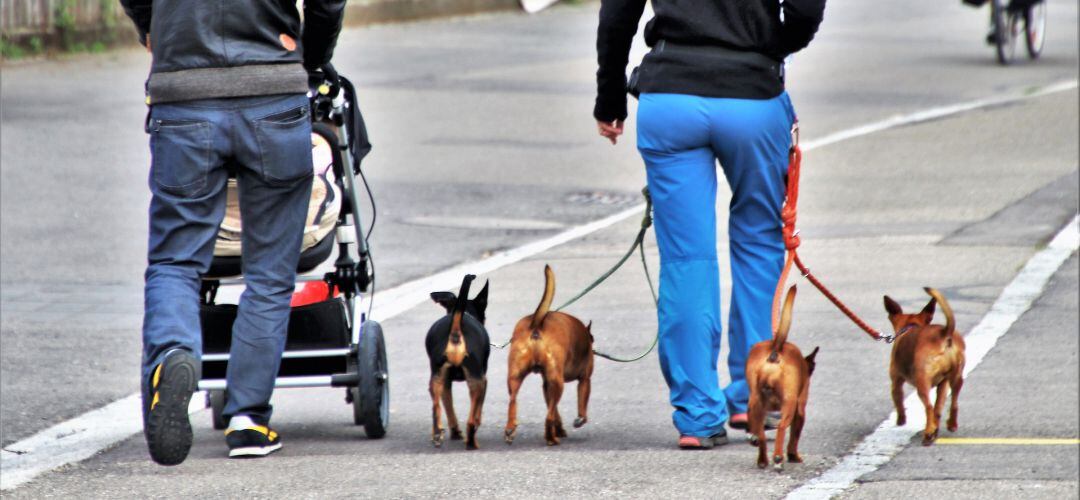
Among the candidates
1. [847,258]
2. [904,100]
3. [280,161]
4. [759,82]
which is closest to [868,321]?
[847,258]

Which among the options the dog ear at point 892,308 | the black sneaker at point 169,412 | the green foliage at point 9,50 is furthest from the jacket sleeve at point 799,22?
the green foliage at point 9,50

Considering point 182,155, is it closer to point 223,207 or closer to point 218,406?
point 223,207

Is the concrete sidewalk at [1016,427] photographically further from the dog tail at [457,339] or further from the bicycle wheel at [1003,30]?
the bicycle wheel at [1003,30]

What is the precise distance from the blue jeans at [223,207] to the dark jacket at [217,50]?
0.15ft

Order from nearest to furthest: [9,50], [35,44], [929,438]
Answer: [929,438]
[9,50]
[35,44]

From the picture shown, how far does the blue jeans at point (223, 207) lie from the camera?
17.2 ft

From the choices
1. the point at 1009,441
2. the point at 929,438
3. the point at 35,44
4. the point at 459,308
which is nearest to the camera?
the point at 459,308

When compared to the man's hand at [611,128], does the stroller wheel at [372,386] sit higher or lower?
lower

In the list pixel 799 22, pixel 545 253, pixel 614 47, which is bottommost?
pixel 545 253

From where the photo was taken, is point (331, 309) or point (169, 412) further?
point (331, 309)

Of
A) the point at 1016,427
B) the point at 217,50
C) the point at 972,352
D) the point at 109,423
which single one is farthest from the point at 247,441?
the point at 972,352

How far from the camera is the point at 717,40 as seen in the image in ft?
17.9

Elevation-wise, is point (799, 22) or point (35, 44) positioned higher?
point (799, 22)

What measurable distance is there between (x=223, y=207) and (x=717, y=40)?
1615mm
